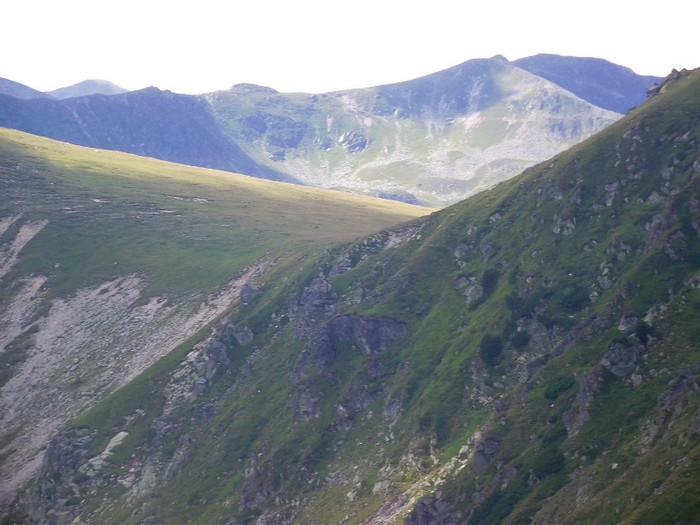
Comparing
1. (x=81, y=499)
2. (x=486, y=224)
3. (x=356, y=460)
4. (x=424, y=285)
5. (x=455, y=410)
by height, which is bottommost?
(x=81, y=499)

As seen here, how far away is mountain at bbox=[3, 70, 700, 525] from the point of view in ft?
309

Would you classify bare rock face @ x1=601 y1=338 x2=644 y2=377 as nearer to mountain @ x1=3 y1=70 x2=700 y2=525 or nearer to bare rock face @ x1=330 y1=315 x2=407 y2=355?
mountain @ x1=3 y1=70 x2=700 y2=525

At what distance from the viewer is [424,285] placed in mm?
158500

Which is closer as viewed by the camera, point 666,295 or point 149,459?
point 666,295

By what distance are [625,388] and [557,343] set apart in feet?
77.2

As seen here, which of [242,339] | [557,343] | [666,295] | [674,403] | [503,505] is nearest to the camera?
[674,403]

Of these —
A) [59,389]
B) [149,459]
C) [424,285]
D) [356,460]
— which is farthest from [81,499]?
[424,285]

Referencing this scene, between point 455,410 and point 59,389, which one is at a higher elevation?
point 455,410

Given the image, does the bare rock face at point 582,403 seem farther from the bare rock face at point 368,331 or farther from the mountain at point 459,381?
the bare rock face at point 368,331

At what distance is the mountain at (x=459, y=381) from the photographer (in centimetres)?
9419

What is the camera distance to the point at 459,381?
12738 centimetres

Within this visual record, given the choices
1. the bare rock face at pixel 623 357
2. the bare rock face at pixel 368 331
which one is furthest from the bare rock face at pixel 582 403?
the bare rock face at pixel 368 331

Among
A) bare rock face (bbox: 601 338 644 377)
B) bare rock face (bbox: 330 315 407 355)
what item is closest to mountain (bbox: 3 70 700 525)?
bare rock face (bbox: 601 338 644 377)

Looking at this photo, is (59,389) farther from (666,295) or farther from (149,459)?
(666,295)
